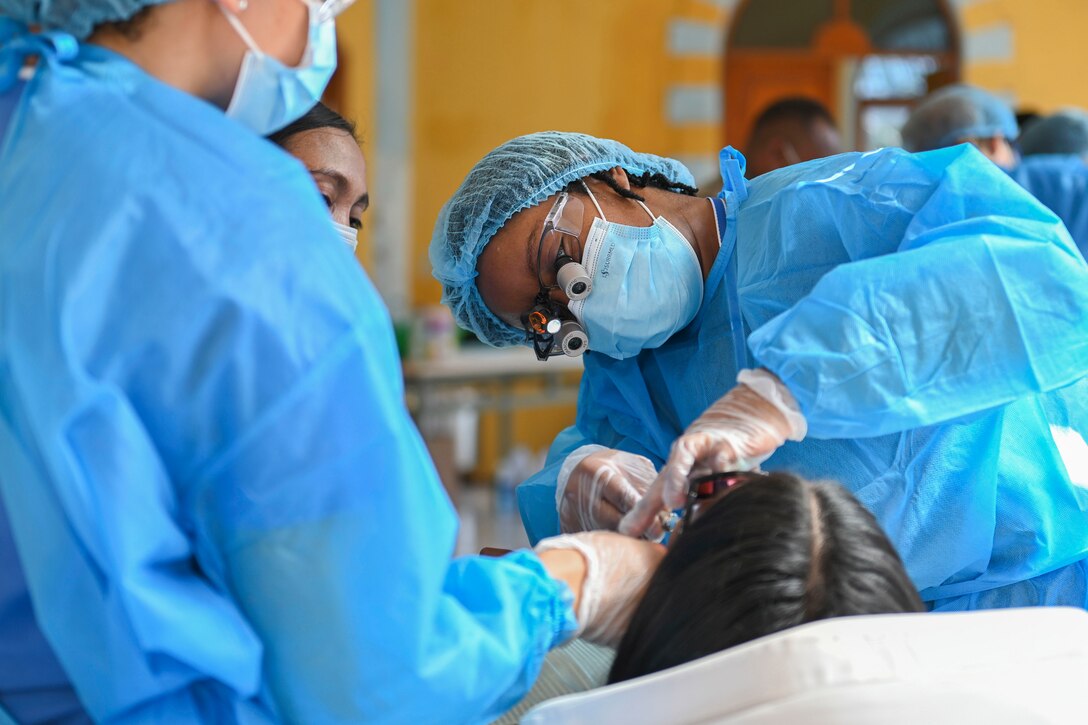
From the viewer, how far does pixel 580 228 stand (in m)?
1.81

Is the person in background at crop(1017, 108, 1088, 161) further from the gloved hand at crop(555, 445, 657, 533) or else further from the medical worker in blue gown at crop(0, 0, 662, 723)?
the medical worker in blue gown at crop(0, 0, 662, 723)

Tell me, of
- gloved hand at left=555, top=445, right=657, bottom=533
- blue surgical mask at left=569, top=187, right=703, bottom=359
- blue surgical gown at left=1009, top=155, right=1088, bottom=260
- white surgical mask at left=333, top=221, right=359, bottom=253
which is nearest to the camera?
gloved hand at left=555, top=445, right=657, bottom=533

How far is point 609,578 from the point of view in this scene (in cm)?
117

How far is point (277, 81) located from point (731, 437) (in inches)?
25.6

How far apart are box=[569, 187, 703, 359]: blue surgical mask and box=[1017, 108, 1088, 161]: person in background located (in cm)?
314

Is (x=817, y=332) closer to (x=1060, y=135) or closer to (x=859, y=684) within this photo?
(x=859, y=684)

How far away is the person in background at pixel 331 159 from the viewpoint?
81.3 inches

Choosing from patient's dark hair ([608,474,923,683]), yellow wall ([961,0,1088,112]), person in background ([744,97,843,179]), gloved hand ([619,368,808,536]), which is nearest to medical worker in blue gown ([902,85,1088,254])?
person in background ([744,97,843,179])

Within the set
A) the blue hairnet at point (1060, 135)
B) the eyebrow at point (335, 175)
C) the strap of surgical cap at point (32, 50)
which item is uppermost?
the strap of surgical cap at point (32, 50)

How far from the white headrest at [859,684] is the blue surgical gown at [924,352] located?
312 millimetres

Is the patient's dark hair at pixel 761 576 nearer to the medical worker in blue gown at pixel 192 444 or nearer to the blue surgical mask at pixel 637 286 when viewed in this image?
the medical worker in blue gown at pixel 192 444

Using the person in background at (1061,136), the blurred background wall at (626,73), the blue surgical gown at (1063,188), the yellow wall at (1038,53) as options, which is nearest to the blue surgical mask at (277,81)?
the blue surgical gown at (1063,188)

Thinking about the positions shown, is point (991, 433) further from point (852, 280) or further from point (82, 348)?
point (82, 348)

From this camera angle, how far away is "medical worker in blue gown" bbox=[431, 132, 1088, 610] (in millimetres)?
1287
